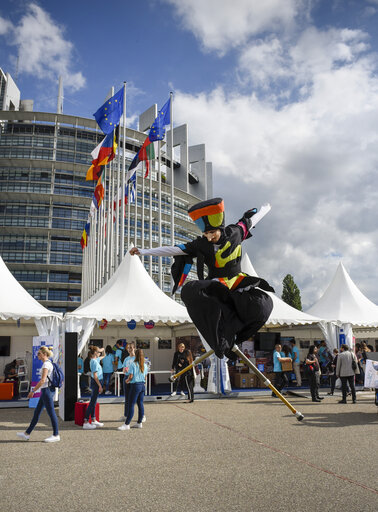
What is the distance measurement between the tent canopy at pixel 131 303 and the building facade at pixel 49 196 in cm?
3490

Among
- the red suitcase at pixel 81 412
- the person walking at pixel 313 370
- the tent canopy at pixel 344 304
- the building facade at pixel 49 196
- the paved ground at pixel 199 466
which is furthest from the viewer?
the building facade at pixel 49 196

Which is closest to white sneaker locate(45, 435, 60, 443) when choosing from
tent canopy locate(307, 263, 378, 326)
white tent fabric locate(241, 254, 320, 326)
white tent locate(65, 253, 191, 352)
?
white tent locate(65, 253, 191, 352)

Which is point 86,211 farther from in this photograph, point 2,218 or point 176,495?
point 176,495

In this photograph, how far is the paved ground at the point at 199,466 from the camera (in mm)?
3781

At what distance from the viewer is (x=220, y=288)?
2439 mm

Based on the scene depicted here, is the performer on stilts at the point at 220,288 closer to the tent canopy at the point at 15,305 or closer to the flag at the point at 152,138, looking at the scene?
the tent canopy at the point at 15,305

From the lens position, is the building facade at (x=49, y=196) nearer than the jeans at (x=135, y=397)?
No

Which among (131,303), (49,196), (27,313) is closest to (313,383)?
(131,303)

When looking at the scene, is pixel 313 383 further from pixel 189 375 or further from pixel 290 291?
pixel 290 291

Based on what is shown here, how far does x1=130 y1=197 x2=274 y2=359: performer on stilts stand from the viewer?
2367mm

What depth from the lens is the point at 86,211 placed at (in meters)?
54.3

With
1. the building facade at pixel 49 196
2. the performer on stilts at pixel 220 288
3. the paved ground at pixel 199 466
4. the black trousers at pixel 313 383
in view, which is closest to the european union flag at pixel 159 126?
the black trousers at pixel 313 383

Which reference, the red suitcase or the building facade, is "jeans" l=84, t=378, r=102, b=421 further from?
the building facade

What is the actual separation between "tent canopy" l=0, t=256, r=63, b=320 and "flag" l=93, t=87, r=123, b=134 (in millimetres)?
8397
